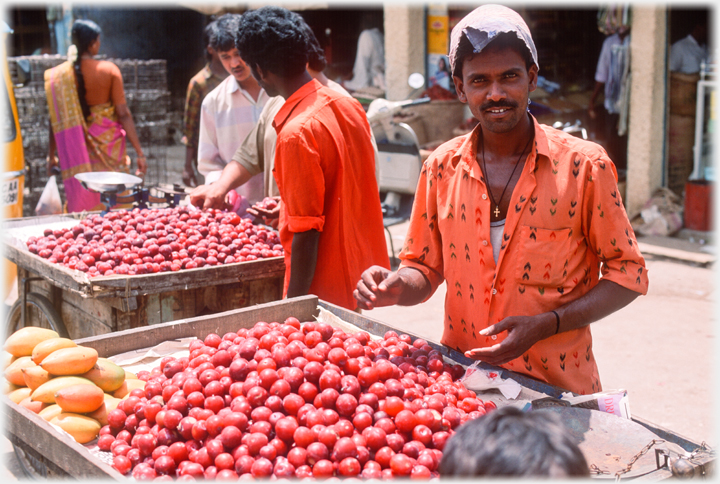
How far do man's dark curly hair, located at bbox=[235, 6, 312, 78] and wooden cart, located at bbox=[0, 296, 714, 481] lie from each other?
1.13m

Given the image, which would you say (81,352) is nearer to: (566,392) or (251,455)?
(251,455)

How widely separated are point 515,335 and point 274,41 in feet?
6.13

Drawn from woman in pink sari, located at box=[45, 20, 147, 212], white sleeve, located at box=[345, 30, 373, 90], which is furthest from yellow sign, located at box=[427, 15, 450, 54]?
woman in pink sari, located at box=[45, 20, 147, 212]

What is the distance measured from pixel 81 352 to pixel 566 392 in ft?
5.31

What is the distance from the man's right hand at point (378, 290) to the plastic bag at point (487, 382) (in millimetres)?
365

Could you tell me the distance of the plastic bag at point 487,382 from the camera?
215 cm

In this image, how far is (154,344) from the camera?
2.74m

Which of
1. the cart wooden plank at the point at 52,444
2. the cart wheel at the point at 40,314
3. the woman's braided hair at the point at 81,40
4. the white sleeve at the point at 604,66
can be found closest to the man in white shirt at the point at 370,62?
the white sleeve at the point at 604,66

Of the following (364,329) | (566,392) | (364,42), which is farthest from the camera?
(364,42)

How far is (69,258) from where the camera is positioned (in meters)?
3.80

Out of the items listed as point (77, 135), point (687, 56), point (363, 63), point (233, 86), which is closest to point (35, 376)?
point (233, 86)

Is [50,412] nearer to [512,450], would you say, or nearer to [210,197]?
[512,450]

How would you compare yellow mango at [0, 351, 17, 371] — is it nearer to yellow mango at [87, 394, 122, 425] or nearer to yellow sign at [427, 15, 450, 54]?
yellow mango at [87, 394, 122, 425]

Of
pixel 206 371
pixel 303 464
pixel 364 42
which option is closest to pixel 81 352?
pixel 206 371
